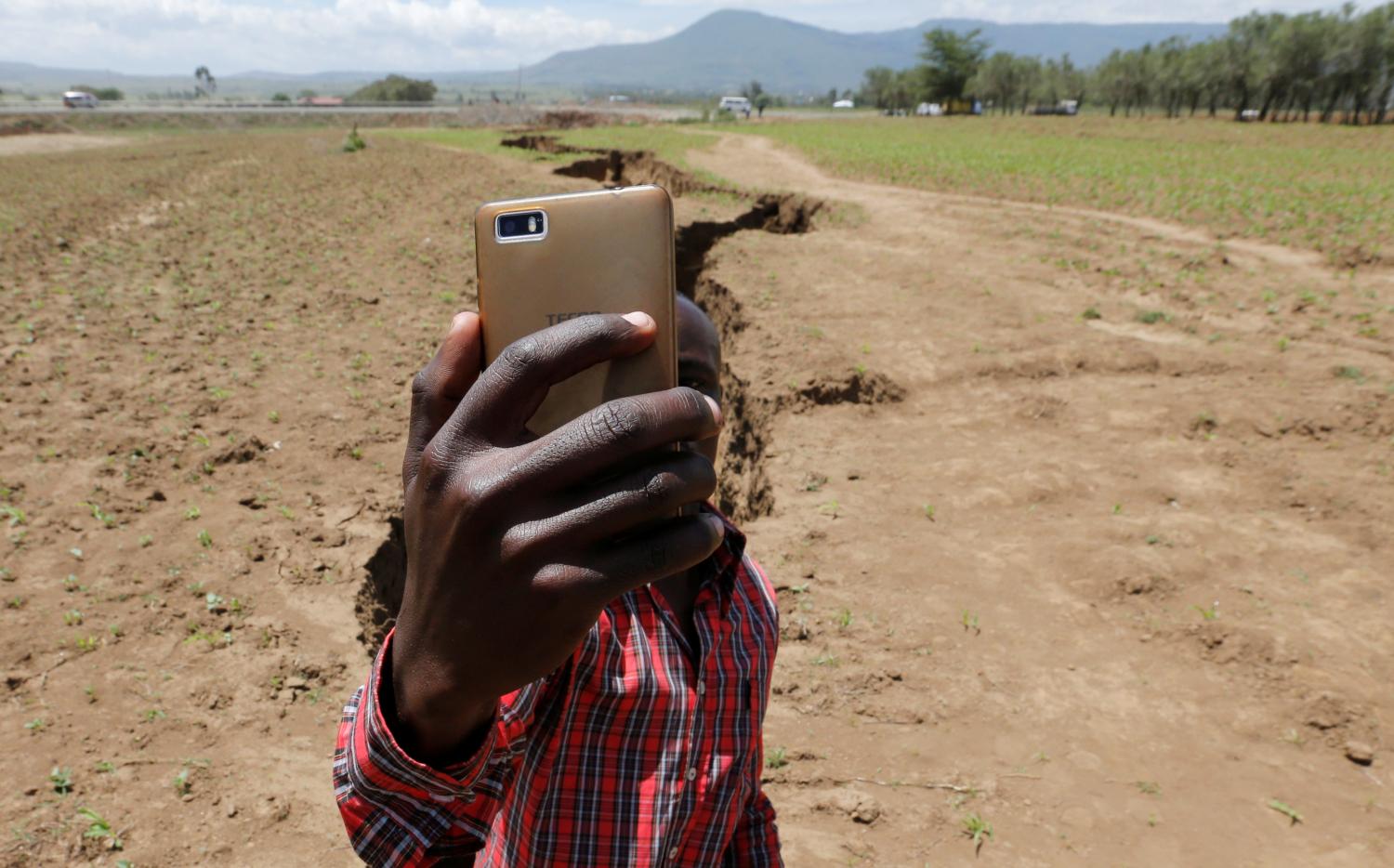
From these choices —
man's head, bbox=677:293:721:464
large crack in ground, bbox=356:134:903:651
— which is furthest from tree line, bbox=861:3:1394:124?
man's head, bbox=677:293:721:464

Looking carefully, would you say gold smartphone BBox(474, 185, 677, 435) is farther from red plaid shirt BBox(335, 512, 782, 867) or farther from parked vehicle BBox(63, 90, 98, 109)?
parked vehicle BBox(63, 90, 98, 109)

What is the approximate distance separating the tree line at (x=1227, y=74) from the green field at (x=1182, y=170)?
15461 millimetres

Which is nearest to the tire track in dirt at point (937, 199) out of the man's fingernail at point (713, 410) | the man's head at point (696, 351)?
the man's head at point (696, 351)

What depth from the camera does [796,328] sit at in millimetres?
8555

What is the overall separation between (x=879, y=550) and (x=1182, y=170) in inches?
847

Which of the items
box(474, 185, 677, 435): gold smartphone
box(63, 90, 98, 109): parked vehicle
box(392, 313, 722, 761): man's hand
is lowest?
box(392, 313, 722, 761): man's hand

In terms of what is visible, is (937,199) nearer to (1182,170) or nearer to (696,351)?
(1182,170)

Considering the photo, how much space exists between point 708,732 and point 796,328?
7.27 m

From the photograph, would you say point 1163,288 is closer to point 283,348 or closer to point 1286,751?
point 1286,751

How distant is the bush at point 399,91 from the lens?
8562cm

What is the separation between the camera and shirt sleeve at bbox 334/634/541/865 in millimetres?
1083

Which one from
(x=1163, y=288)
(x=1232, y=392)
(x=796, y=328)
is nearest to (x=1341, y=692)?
(x=1232, y=392)

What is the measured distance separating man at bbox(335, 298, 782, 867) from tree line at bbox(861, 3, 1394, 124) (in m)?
61.4

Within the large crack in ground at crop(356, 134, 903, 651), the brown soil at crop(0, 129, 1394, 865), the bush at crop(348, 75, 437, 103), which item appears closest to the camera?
the brown soil at crop(0, 129, 1394, 865)
